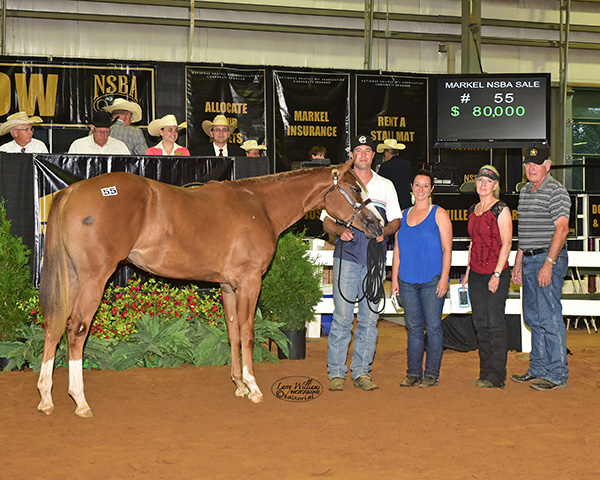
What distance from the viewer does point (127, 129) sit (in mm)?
9484

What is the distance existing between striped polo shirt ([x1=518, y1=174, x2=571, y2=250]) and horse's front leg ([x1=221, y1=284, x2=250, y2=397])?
2.95 metres

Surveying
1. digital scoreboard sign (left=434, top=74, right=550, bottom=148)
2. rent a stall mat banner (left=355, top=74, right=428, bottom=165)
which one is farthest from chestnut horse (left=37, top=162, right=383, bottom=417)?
rent a stall mat banner (left=355, top=74, right=428, bottom=165)

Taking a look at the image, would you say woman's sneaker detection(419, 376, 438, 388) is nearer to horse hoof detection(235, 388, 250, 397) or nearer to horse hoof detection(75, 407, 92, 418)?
horse hoof detection(235, 388, 250, 397)

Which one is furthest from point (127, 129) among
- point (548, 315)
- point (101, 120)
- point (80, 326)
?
point (548, 315)

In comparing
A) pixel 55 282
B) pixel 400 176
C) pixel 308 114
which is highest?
pixel 308 114

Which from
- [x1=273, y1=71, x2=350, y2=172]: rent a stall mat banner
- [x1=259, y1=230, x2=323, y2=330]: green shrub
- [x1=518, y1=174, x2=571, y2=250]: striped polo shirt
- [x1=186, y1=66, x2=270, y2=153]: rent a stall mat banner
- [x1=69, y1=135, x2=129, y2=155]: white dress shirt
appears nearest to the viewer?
[x1=518, y1=174, x2=571, y2=250]: striped polo shirt

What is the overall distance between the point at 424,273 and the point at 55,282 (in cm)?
339

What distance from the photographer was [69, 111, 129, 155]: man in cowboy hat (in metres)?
8.24

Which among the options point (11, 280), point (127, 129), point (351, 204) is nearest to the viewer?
point (351, 204)

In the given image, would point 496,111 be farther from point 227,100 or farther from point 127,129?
point 127,129

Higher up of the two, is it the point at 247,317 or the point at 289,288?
the point at 289,288

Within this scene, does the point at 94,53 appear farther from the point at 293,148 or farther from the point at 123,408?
the point at 123,408

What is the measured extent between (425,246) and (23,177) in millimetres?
4440

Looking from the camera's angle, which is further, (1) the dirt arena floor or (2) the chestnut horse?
(2) the chestnut horse
